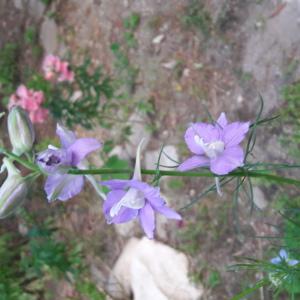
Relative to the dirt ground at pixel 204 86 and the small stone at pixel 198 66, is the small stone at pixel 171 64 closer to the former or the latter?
the dirt ground at pixel 204 86

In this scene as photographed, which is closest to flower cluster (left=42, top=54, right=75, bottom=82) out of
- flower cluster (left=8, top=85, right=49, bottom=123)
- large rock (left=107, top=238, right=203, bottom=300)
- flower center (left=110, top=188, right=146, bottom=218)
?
flower cluster (left=8, top=85, right=49, bottom=123)

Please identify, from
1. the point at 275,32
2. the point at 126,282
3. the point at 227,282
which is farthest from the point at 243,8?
the point at 126,282

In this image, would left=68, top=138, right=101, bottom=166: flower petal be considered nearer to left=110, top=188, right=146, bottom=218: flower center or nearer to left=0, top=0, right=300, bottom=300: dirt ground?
left=110, top=188, right=146, bottom=218: flower center

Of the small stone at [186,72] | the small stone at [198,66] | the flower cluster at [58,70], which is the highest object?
the flower cluster at [58,70]

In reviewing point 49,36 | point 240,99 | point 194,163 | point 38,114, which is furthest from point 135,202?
point 49,36

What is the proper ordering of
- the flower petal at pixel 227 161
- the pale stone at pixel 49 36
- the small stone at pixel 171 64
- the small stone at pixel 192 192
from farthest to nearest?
the pale stone at pixel 49 36 → the small stone at pixel 171 64 → the small stone at pixel 192 192 → the flower petal at pixel 227 161

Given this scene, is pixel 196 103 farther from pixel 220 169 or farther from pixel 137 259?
pixel 220 169

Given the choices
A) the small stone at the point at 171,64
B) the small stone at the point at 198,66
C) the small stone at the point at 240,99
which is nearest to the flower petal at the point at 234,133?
the small stone at the point at 240,99
